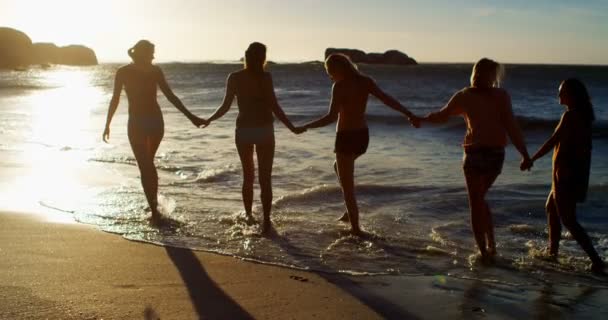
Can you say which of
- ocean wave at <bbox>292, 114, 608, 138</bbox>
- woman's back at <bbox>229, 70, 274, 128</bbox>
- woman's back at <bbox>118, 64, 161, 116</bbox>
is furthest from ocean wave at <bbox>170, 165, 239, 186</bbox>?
ocean wave at <bbox>292, 114, 608, 138</bbox>

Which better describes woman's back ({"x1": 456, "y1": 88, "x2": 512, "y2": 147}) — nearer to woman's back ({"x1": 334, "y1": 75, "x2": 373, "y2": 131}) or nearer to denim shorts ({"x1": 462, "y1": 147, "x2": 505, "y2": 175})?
denim shorts ({"x1": 462, "y1": 147, "x2": 505, "y2": 175})

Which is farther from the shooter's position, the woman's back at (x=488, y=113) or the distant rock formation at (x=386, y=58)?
the distant rock formation at (x=386, y=58)

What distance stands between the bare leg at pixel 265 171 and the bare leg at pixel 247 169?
96mm

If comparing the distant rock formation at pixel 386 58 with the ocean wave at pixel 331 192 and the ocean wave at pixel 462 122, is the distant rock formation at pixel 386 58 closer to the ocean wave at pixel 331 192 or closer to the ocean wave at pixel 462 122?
the ocean wave at pixel 462 122

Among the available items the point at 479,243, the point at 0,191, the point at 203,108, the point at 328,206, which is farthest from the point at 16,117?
the point at 479,243

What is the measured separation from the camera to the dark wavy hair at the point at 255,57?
21.2 ft

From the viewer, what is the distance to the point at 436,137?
697 inches

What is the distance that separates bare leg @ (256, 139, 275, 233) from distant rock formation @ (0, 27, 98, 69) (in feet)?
381

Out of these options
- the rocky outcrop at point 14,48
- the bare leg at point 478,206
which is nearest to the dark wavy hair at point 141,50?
the bare leg at point 478,206

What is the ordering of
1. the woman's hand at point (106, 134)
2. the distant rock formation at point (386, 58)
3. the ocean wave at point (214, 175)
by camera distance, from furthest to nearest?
the distant rock formation at point (386, 58) → the ocean wave at point (214, 175) → the woman's hand at point (106, 134)

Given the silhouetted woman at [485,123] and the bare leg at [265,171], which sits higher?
the silhouetted woman at [485,123]

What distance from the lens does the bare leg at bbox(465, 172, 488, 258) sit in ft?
18.5

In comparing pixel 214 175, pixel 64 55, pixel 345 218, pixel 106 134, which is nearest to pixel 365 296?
pixel 345 218

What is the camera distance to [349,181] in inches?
261
